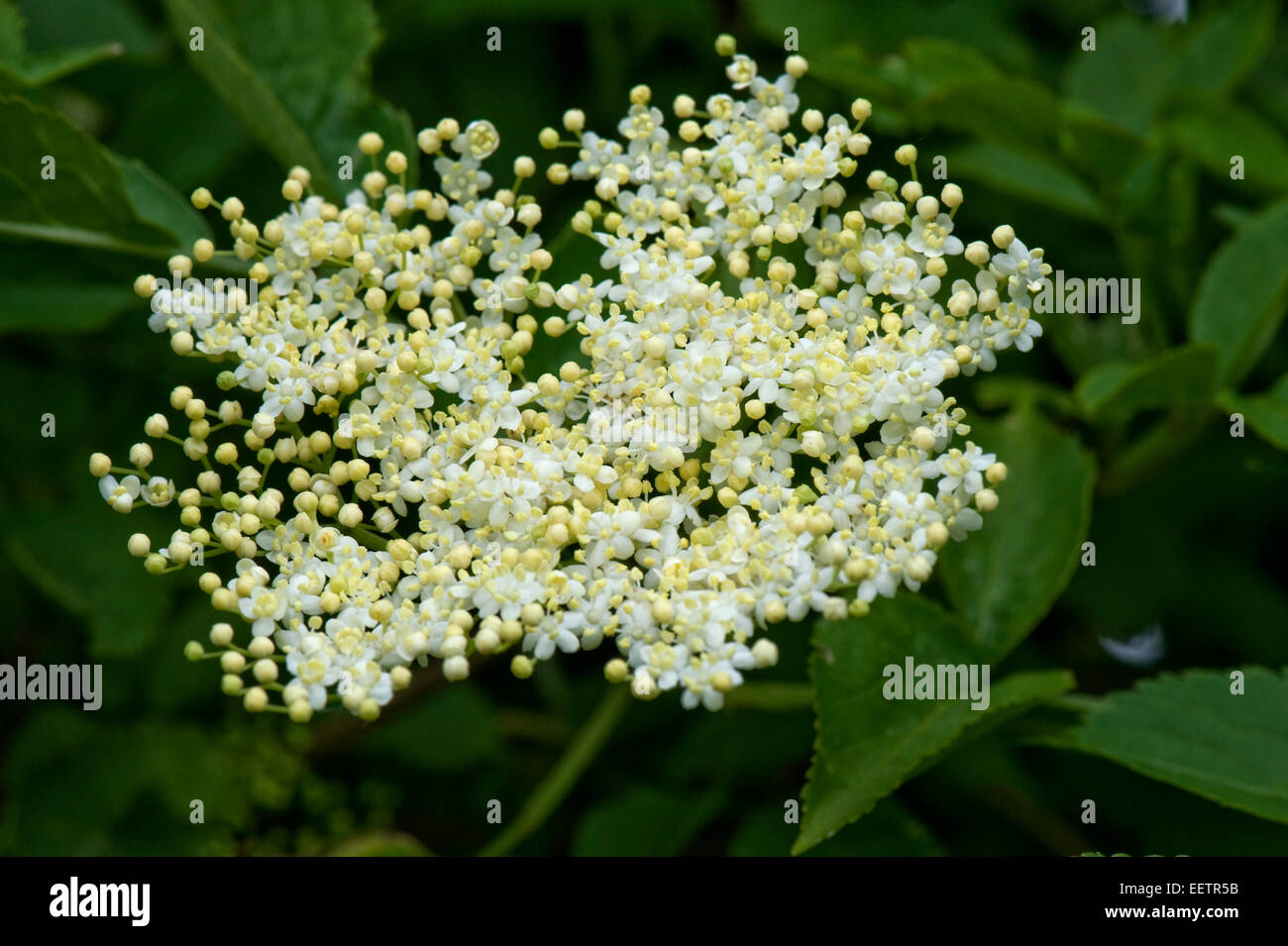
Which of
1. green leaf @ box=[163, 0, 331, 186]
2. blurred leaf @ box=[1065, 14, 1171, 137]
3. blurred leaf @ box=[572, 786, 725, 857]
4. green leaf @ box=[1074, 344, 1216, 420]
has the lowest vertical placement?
blurred leaf @ box=[572, 786, 725, 857]

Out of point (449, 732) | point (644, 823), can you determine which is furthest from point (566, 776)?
point (449, 732)

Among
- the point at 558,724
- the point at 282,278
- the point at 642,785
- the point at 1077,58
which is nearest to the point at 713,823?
the point at 642,785

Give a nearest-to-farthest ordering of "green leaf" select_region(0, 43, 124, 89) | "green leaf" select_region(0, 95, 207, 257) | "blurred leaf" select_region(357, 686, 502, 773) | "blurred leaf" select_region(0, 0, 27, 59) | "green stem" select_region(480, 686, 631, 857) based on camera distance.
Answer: "green leaf" select_region(0, 95, 207, 257)
"green leaf" select_region(0, 43, 124, 89)
"blurred leaf" select_region(0, 0, 27, 59)
"green stem" select_region(480, 686, 631, 857)
"blurred leaf" select_region(357, 686, 502, 773)

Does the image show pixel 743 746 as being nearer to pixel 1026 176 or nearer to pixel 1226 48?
pixel 1026 176

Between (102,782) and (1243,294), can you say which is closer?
(1243,294)

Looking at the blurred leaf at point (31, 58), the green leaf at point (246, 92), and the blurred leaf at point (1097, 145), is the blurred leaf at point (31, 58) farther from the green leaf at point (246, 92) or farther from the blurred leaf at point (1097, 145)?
the blurred leaf at point (1097, 145)

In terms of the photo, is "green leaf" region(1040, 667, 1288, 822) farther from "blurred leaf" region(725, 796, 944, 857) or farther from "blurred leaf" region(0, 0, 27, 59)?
"blurred leaf" region(0, 0, 27, 59)

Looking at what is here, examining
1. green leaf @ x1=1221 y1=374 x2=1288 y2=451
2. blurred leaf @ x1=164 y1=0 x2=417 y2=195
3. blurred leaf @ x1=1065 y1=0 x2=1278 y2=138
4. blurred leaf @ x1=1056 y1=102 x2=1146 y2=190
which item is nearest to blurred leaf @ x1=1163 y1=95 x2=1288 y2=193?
blurred leaf @ x1=1056 y1=102 x2=1146 y2=190
